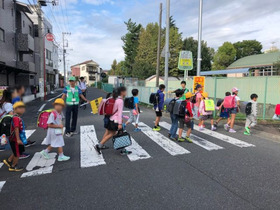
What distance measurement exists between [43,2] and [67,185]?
22130mm

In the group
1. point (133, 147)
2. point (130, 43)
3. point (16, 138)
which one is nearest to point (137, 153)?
point (133, 147)

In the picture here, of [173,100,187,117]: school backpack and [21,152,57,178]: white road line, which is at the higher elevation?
[173,100,187,117]: school backpack

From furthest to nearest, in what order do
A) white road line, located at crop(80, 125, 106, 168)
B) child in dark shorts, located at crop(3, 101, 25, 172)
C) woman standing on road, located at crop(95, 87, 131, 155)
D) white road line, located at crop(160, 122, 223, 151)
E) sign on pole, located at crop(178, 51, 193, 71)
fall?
1. sign on pole, located at crop(178, 51, 193, 71)
2. white road line, located at crop(160, 122, 223, 151)
3. woman standing on road, located at crop(95, 87, 131, 155)
4. white road line, located at crop(80, 125, 106, 168)
5. child in dark shorts, located at crop(3, 101, 25, 172)

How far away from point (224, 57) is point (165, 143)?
5381cm

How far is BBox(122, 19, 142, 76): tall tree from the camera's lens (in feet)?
173

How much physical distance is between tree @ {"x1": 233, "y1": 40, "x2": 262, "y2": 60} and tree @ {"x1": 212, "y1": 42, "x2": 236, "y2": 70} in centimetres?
548

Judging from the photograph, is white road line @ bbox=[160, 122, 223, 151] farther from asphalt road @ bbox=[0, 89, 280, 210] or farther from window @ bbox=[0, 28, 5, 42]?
window @ bbox=[0, 28, 5, 42]

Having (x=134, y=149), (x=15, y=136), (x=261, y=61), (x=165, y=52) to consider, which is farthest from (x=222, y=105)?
(x=261, y=61)

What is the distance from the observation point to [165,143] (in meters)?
6.15

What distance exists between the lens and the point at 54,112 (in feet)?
14.5

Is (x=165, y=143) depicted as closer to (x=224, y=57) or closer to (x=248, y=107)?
(x=248, y=107)

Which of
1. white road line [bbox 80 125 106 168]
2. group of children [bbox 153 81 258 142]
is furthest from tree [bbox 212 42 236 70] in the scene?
white road line [bbox 80 125 106 168]

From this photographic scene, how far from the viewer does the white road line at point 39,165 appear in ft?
13.4

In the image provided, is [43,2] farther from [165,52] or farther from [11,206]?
[11,206]
